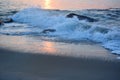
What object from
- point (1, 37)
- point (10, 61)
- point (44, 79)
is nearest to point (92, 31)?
point (1, 37)

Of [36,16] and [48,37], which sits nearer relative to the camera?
[48,37]

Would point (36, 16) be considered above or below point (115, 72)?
above

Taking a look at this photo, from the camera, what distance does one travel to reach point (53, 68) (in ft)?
30.5

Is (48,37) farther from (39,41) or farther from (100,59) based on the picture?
(100,59)

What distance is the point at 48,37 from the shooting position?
47.9 ft

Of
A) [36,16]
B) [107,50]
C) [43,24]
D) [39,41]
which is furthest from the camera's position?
[36,16]

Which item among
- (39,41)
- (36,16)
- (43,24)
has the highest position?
(36,16)

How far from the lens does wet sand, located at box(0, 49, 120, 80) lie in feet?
27.9

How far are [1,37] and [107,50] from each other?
456 centimetres

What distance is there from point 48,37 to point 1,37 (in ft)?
5.84

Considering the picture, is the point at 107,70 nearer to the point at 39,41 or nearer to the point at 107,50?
the point at 107,50

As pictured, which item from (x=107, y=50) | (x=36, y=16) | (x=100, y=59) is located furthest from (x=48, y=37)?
(x=36, y=16)

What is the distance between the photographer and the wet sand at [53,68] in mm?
8500

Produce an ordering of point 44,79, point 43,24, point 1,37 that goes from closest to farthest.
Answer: point 44,79 < point 1,37 < point 43,24
